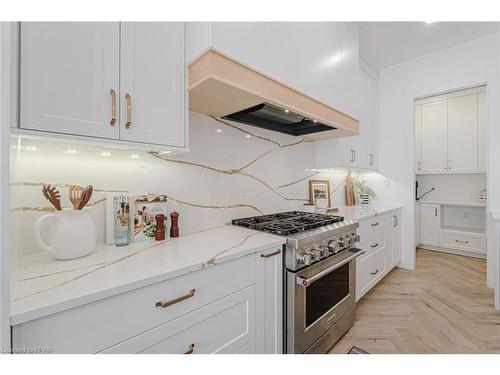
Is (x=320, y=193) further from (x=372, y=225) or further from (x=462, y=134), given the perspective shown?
(x=462, y=134)

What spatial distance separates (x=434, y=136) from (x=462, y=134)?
0.35m

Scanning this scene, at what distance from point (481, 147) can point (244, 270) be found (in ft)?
14.3

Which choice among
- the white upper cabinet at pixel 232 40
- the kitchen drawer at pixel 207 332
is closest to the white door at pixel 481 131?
the white upper cabinet at pixel 232 40

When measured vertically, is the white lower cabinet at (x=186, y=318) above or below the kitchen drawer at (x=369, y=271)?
above

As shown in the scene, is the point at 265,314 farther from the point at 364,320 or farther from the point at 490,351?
the point at 490,351

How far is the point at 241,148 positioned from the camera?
184 cm

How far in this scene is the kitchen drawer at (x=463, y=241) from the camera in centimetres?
350

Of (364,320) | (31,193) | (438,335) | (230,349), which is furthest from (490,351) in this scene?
(31,193)

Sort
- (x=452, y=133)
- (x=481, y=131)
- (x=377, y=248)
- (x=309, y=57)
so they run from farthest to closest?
(x=452, y=133)
(x=481, y=131)
(x=377, y=248)
(x=309, y=57)

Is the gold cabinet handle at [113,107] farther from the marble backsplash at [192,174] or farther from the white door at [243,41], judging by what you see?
the white door at [243,41]

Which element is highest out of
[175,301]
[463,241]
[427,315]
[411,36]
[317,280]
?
[411,36]

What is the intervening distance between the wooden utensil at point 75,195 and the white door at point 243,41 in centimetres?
93

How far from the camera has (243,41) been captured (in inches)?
48.9

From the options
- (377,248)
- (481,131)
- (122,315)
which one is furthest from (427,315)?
(481,131)
